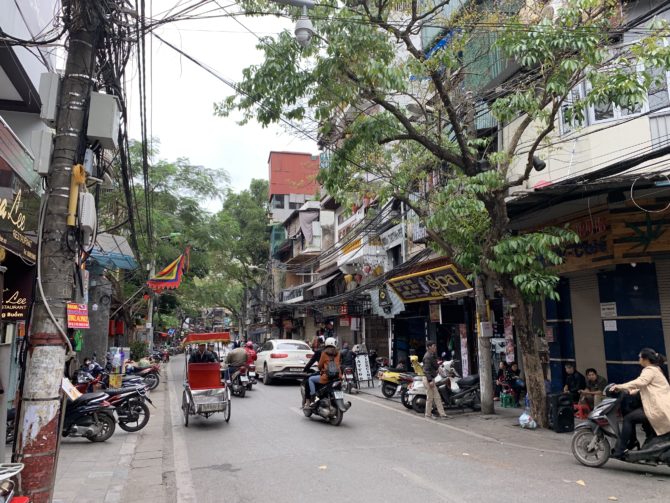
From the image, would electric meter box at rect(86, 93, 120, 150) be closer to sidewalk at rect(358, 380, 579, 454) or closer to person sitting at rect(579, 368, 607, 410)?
sidewalk at rect(358, 380, 579, 454)

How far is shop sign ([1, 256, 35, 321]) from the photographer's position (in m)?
9.34

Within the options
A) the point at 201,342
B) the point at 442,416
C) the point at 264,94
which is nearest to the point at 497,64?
the point at 264,94

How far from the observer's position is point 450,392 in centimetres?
1208

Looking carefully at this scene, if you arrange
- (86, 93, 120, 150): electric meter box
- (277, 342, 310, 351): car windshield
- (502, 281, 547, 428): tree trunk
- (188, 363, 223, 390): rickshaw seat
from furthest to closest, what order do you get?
(277, 342, 310, 351): car windshield
(188, 363, 223, 390): rickshaw seat
(502, 281, 547, 428): tree trunk
(86, 93, 120, 150): electric meter box

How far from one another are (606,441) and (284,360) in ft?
41.7

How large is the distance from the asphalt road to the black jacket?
1.05m

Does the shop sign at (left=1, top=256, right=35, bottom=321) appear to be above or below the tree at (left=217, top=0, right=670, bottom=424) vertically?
below

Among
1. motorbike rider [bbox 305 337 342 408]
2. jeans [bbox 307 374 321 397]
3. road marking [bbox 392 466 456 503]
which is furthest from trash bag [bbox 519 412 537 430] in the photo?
road marking [bbox 392 466 456 503]

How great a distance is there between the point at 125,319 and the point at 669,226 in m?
24.5

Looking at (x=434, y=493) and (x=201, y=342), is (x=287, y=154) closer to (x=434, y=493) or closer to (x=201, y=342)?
(x=201, y=342)

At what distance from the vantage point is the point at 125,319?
2689cm

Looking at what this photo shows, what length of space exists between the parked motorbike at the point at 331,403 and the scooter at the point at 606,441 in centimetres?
432

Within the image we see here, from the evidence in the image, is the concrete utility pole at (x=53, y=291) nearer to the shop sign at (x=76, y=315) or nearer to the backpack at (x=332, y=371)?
the shop sign at (x=76, y=315)

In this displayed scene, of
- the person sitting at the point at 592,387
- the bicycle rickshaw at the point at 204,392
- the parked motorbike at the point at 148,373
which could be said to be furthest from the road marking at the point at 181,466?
the person sitting at the point at 592,387
